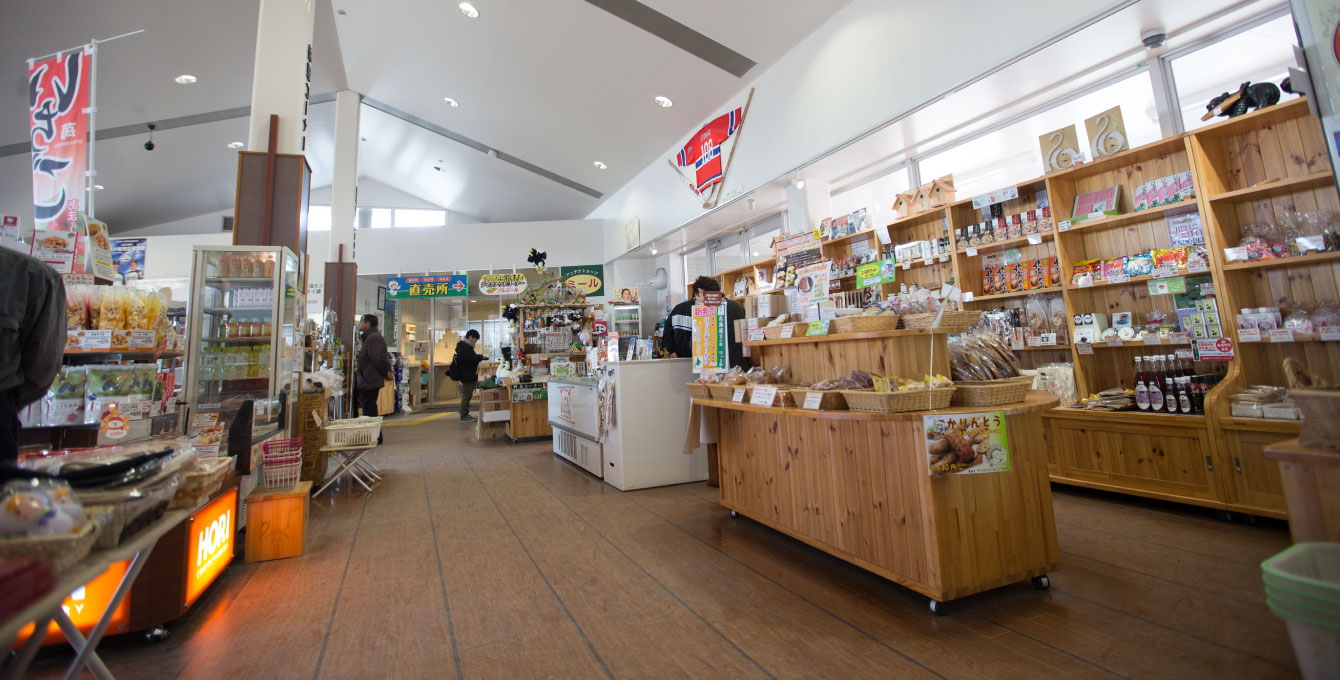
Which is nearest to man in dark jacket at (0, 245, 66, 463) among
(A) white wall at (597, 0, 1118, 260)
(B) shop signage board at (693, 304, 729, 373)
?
(B) shop signage board at (693, 304, 729, 373)

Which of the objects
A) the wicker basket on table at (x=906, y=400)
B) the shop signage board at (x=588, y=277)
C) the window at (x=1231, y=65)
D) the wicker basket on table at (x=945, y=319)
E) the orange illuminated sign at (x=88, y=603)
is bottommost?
the orange illuminated sign at (x=88, y=603)

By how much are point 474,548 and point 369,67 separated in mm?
7827

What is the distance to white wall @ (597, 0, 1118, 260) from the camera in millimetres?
3400

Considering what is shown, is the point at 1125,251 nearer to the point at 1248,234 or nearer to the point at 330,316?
the point at 1248,234

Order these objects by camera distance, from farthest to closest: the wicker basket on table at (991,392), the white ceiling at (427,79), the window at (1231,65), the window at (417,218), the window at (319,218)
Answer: the window at (417,218)
the window at (319,218)
the white ceiling at (427,79)
the window at (1231,65)
the wicker basket on table at (991,392)

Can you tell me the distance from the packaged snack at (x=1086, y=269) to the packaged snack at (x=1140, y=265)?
0.15 meters

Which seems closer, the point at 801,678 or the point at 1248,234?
the point at 801,678

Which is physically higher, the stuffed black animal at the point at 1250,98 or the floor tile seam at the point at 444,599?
the stuffed black animal at the point at 1250,98

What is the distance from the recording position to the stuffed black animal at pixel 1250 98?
114 inches

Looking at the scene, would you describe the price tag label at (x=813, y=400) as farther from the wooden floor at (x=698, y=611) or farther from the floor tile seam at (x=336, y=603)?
the floor tile seam at (x=336, y=603)

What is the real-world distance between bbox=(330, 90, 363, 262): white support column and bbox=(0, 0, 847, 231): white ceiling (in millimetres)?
318

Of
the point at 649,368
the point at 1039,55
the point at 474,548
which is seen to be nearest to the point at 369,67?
the point at 649,368

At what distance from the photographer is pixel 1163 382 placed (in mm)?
3207

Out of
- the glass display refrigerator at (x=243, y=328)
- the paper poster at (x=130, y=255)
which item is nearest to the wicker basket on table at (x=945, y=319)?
the glass display refrigerator at (x=243, y=328)
